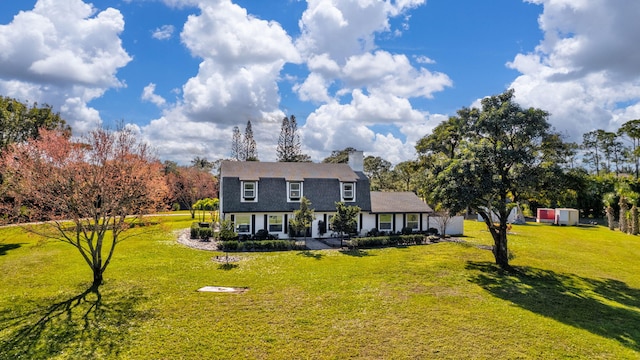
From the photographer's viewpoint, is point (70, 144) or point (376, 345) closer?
point (376, 345)

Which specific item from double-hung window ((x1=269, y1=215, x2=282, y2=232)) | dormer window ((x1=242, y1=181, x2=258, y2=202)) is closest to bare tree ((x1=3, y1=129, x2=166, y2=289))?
dormer window ((x1=242, y1=181, x2=258, y2=202))

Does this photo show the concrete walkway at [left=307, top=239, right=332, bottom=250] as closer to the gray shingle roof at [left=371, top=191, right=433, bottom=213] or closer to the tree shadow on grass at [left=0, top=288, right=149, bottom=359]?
the gray shingle roof at [left=371, top=191, right=433, bottom=213]

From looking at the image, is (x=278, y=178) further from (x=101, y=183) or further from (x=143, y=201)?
(x=101, y=183)

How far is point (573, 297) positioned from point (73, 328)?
800 inches

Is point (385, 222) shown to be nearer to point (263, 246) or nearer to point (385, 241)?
point (385, 241)

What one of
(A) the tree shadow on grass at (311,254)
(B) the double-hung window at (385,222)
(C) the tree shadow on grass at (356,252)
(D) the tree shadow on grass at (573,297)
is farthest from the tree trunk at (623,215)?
(A) the tree shadow on grass at (311,254)

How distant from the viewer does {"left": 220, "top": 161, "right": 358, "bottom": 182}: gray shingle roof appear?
29.8 meters

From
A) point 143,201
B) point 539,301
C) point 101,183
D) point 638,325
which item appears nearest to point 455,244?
point 539,301

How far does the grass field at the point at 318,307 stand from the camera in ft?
33.9

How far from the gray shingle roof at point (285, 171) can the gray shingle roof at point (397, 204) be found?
3332 mm

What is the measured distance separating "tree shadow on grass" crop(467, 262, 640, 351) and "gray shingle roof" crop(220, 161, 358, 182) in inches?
592

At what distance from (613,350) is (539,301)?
4.39 meters

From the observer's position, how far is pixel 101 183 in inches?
623

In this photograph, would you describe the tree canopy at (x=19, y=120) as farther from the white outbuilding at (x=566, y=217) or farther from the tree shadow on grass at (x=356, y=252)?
the white outbuilding at (x=566, y=217)
